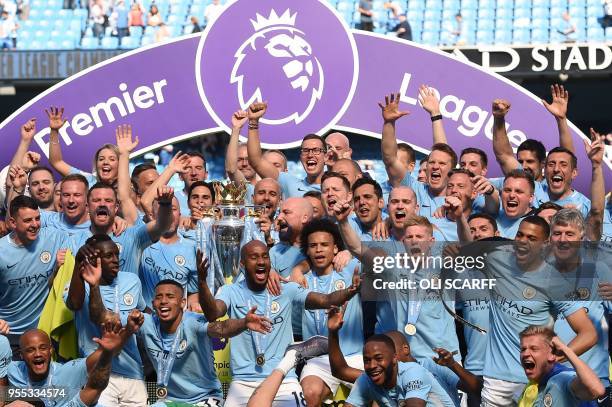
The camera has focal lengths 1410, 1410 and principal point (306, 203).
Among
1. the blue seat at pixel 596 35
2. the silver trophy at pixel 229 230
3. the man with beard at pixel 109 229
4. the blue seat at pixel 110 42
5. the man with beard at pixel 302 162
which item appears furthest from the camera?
the blue seat at pixel 110 42

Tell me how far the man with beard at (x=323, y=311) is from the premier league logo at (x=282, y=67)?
3442 millimetres

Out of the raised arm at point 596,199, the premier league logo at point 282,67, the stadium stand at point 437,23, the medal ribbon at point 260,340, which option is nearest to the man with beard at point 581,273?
the raised arm at point 596,199

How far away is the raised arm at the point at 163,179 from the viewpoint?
30.3 feet

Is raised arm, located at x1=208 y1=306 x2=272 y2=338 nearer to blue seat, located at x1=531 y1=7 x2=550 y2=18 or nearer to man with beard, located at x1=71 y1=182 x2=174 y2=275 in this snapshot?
man with beard, located at x1=71 y1=182 x2=174 y2=275

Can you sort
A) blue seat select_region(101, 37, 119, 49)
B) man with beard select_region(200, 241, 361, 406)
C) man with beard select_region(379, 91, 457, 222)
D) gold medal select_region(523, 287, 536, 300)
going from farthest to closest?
blue seat select_region(101, 37, 119, 49) → man with beard select_region(379, 91, 457, 222) → man with beard select_region(200, 241, 361, 406) → gold medal select_region(523, 287, 536, 300)

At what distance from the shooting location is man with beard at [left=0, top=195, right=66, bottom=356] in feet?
28.6

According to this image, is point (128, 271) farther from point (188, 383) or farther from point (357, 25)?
point (357, 25)

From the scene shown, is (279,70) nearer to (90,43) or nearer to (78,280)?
(78,280)

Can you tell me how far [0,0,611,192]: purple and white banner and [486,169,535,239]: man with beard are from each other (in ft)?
8.78

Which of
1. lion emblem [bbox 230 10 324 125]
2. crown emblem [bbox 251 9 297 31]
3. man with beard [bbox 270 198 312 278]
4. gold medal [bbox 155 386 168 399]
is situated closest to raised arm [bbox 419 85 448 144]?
lion emblem [bbox 230 10 324 125]

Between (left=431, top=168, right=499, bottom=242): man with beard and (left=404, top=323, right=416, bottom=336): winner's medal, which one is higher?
(left=431, top=168, right=499, bottom=242): man with beard

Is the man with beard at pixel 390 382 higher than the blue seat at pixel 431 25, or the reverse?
the blue seat at pixel 431 25

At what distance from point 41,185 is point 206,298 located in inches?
91.4

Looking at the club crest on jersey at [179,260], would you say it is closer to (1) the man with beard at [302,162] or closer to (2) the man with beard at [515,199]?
(1) the man with beard at [302,162]
